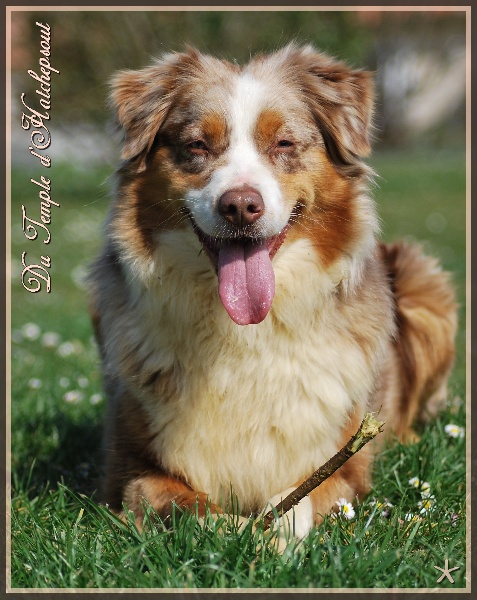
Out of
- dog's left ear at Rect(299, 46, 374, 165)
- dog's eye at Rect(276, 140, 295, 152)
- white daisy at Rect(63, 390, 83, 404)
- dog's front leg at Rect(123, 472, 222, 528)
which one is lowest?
white daisy at Rect(63, 390, 83, 404)

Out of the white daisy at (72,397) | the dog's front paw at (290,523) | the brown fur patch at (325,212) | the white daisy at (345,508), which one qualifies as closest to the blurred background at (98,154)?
the white daisy at (72,397)

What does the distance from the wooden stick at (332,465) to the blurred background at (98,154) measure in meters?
1.39

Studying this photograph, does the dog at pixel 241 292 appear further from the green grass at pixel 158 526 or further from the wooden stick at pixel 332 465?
the green grass at pixel 158 526

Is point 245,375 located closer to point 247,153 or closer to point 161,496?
point 161,496

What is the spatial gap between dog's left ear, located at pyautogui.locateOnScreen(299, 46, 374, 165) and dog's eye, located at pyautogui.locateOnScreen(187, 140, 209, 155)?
1.98 ft

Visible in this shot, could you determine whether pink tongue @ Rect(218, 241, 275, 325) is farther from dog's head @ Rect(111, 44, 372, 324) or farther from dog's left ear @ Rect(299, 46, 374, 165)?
dog's left ear @ Rect(299, 46, 374, 165)

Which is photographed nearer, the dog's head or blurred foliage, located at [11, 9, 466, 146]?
the dog's head

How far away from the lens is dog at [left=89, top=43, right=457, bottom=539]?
11.8 ft

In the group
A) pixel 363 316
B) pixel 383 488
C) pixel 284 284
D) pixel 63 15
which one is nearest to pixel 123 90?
pixel 284 284

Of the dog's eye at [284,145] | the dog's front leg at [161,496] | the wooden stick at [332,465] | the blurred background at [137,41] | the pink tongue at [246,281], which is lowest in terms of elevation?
the dog's front leg at [161,496]

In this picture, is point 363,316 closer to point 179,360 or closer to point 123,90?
point 179,360

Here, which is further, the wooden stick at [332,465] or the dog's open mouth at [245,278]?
the dog's open mouth at [245,278]

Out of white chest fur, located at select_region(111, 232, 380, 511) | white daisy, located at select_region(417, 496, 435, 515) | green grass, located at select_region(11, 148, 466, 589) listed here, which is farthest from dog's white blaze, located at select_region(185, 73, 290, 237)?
white daisy, located at select_region(417, 496, 435, 515)

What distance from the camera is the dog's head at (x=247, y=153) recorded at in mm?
3471
